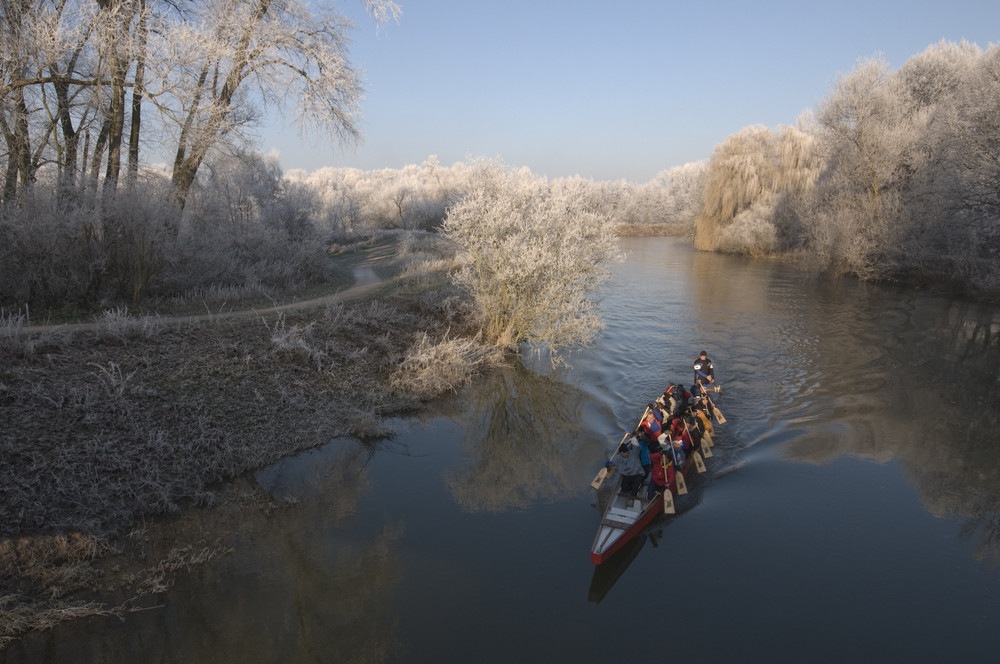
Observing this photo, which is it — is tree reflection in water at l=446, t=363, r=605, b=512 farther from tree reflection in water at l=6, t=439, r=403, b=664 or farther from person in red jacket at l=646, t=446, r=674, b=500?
tree reflection in water at l=6, t=439, r=403, b=664

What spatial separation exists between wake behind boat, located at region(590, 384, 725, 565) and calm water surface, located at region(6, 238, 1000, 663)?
0.33 metres

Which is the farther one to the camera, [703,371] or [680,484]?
[703,371]

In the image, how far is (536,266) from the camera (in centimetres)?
1562

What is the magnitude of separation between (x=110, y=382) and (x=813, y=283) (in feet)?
99.9

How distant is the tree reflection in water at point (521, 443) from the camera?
10.2 m

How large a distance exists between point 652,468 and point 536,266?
737 cm

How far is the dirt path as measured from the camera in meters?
11.3

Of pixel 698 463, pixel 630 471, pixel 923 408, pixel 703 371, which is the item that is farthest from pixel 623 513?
pixel 923 408

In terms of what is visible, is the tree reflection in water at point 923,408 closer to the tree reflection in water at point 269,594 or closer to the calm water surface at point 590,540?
the calm water surface at point 590,540

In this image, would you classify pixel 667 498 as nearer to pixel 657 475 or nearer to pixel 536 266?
pixel 657 475

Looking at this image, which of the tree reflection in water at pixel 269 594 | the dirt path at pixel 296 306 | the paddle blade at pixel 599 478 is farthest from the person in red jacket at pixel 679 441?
the dirt path at pixel 296 306

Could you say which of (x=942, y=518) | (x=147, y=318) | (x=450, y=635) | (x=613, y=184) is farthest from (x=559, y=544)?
(x=613, y=184)

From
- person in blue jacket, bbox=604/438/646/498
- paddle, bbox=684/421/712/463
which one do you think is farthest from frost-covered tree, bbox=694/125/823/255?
person in blue jacket, bbox=604/438/646/498

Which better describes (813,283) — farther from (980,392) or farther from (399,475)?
(399,475)
